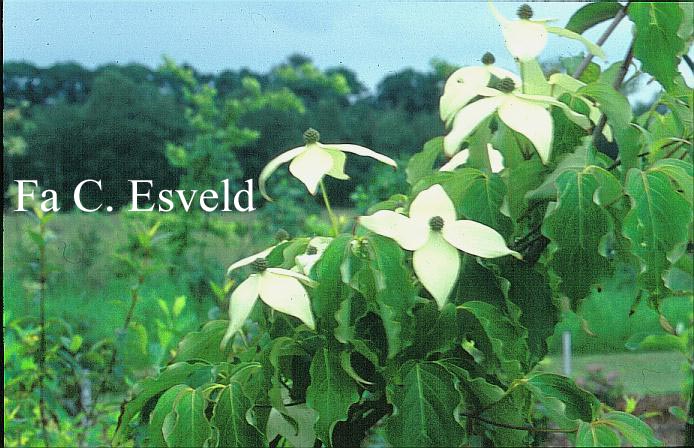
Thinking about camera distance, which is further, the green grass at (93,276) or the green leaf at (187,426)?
the green grass at (93,276)

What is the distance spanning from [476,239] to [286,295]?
0.62ft

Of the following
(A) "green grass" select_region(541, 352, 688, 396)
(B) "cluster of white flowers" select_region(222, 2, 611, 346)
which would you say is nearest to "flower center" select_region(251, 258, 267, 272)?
(B) "cluster of white flowers" select_region(222, 2, 611, 346)

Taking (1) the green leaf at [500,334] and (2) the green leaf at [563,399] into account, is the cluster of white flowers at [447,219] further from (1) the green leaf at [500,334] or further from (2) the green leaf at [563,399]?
(2) the green leaf at [563,399]

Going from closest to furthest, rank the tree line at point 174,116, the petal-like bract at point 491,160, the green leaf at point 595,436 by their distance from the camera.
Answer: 1. the green leaf at point 595,436
2. the petal-like bract at point 491,160
3. the tree line at point 174,116

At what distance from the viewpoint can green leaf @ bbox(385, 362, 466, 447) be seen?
0.81 meters

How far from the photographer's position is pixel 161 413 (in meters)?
0.89

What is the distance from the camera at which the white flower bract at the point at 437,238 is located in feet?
2.67

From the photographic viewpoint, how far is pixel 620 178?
96 cm

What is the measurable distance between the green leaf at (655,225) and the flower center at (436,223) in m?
0.17

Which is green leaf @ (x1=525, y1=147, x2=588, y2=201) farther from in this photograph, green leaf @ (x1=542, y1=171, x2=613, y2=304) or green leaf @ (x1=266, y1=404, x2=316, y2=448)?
green leaf @ (x1=266, y1=404, x2=316, y2=448)

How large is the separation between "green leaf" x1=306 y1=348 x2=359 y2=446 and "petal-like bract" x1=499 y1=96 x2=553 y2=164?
0.28m

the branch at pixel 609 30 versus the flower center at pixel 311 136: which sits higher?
the branch at pixel 609 30

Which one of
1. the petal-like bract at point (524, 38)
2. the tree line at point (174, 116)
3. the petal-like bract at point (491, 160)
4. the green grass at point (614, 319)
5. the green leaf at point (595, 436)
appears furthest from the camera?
the green grass at point (614, 319)

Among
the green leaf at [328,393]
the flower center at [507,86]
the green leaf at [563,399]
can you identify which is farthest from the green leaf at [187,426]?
the flower center at [507,86]
